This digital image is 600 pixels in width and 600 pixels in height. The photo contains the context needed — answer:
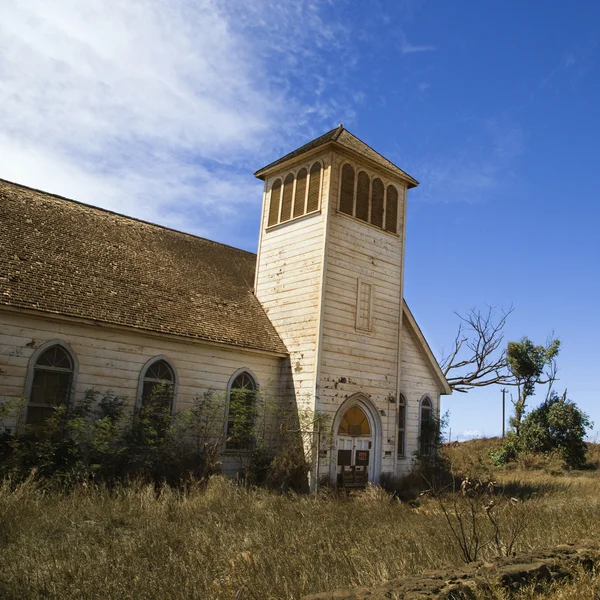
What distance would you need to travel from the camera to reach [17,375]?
1352cm

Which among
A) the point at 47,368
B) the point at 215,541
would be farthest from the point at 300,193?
the point at 215,541

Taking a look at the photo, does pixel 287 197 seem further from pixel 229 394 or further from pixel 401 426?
pixel 401 426

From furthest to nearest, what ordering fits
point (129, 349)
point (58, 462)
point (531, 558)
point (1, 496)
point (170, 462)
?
point (129, 349) → point (170, 462) → point (58, 462) → point (1, 496) → point (531, 558)

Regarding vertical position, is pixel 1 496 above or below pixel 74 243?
below

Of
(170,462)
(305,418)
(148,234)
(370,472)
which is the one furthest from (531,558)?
(148,234)

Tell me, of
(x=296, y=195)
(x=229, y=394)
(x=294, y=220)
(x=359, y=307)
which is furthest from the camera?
Result: (x=296, y=195)

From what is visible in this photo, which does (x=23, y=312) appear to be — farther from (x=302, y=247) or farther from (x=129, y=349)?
(x=302, y=247)

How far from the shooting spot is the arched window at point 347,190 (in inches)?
753

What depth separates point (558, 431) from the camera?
28.0 m

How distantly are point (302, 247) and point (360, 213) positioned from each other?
2.31 meters

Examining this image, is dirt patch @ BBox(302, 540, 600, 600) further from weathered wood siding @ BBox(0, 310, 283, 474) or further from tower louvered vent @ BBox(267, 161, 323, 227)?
tower louvered vent @ BBox(267, 161, 323, 227)

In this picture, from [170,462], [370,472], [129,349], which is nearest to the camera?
[170,462]

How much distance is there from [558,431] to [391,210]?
48.7ft

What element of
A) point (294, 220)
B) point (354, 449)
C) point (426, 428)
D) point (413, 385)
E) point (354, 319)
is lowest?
point (354, 449)
